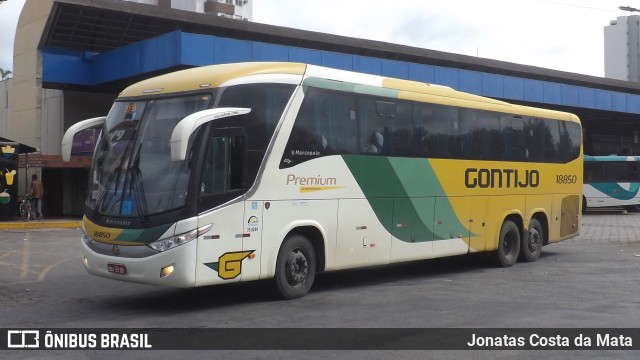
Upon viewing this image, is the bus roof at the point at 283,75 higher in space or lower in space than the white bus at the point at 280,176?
higher

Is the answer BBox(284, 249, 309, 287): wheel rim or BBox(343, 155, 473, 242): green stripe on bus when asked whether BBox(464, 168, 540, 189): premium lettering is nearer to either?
BBox(343, 155, 473, 242): green stripe on bus

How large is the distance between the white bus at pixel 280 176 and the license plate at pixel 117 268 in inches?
0.7

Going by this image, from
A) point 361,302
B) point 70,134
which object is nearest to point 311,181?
point 361,302

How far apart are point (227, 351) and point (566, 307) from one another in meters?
5.32

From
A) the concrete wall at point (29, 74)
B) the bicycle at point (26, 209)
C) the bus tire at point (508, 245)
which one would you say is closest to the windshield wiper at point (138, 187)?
the bus tire at point (508, 245)

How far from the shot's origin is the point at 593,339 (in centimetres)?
806

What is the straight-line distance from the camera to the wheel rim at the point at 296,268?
417 inches

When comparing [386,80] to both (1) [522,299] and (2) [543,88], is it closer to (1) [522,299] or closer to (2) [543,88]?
(1) [522,299]

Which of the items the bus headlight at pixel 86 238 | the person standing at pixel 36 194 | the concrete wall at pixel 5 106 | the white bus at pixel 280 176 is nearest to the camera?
the white bus at pixel 280 176

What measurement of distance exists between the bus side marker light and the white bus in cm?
1

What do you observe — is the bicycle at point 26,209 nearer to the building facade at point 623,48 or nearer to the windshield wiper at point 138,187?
the windshield wiper at point 138,187

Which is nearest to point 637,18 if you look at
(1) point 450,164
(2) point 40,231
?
(1) point 450,164

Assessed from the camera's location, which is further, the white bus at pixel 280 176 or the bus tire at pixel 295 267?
the bus tire at pixel 295 267

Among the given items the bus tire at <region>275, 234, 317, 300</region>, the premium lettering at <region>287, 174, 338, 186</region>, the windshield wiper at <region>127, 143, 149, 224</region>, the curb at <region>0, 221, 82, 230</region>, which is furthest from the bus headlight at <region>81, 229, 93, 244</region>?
the curb at <region>0, 221, 82, 230</region>
